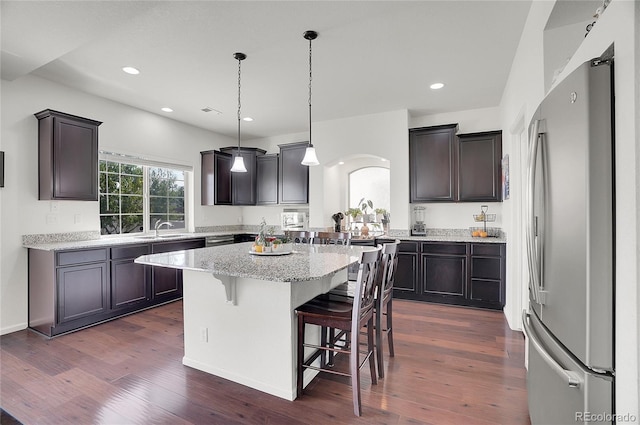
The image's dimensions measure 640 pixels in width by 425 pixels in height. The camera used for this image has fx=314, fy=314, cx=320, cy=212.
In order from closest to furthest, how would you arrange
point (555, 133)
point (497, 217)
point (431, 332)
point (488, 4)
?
point (555, 133) → point (488, 4) → point (431, 332) → point (497, 217)

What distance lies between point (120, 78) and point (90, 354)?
115 inches

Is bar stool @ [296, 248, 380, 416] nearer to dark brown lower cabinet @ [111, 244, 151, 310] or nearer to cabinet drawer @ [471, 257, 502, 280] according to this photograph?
cabinet drawer @ [471, 257, 502, 280]

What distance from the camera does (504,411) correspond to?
1999mm

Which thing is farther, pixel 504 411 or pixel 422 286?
pixel 422 286

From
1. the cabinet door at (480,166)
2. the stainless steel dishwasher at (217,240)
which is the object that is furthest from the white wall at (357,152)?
the stainless steel dishwasher at (217,240)

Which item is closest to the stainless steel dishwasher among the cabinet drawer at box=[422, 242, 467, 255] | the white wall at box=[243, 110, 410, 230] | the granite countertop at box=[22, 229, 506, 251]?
the granite countertop at box=[22, 229, 506, 251]

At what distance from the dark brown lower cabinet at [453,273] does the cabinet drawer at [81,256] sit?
382 centimetres

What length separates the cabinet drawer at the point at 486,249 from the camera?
402 centimetres

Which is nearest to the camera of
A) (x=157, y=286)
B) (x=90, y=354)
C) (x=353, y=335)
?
(x=353, y=335)

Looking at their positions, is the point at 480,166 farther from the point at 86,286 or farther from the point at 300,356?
the point at 86,286

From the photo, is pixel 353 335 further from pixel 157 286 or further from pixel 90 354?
pixel 157 286

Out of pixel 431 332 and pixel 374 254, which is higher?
pixel 374 254

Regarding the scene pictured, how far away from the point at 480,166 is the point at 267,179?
362cm

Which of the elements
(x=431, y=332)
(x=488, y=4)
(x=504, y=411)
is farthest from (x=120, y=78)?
(x=504, y=411)
